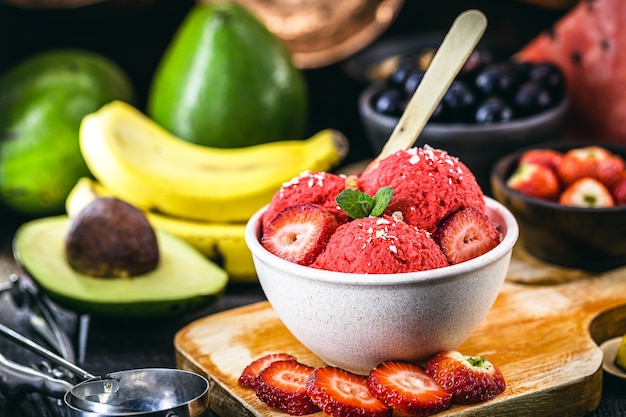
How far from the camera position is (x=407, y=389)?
69cm

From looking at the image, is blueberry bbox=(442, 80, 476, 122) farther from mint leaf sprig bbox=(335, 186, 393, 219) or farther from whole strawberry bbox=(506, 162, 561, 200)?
mint leaf sprig bbox=(335, 186, 393, 219)

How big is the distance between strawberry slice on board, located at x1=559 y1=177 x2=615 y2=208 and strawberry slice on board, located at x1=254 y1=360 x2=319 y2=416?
0.44 metres

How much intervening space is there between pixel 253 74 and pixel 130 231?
0.42 meters

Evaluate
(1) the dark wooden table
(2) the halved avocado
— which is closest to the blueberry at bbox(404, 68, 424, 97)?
(1) the dark wooden table

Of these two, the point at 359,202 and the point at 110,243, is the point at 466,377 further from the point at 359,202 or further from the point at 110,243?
the point at 110,243

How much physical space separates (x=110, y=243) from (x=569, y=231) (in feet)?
1.78

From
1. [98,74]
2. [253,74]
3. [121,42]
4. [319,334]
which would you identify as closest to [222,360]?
[319,334]

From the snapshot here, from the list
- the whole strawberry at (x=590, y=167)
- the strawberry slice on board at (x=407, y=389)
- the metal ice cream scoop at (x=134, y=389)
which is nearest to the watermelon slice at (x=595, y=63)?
the whole strawberry at (x=590, y=167)

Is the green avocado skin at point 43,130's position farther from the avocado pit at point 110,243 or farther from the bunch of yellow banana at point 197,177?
the avocado pit at point 110,243

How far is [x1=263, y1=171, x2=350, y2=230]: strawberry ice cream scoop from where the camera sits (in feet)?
2.56

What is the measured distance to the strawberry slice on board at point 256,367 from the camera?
0.76 metres

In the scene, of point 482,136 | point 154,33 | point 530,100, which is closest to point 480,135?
point 482,136

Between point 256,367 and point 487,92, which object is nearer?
point 256,367

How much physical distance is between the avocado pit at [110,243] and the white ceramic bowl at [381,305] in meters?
0.24
